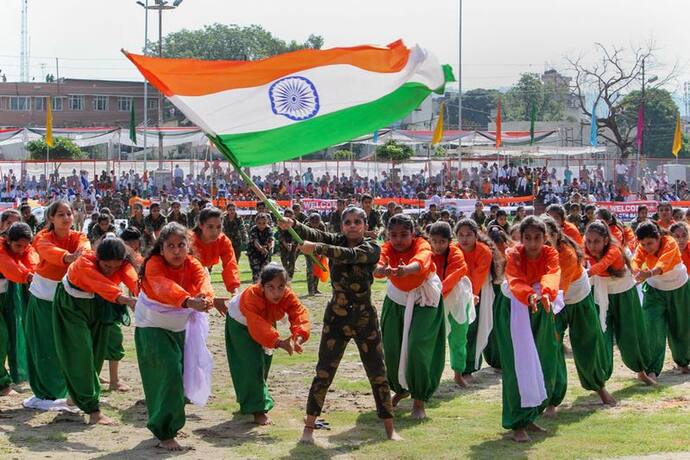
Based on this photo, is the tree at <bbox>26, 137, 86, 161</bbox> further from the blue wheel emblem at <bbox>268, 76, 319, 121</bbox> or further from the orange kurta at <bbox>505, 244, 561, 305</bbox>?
the orange kurta at <bbox>505, 244, 561, 305</bbox>

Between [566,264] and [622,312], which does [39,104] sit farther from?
[566,264]

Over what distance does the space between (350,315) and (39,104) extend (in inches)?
3149

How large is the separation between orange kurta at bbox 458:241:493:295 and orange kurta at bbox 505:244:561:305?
2.54m

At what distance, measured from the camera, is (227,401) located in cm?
1024

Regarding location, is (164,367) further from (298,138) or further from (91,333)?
(298,138)

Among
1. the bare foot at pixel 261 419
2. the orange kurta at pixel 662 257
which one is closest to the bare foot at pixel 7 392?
the bare foot at pixel 261 419

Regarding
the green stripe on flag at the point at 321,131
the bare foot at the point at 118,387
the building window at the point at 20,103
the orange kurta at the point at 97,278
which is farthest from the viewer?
the building window at the point at 20,103

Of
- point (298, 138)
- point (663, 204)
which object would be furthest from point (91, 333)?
point (663, 204)

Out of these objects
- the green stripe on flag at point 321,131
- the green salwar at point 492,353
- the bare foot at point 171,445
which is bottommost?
the bare foot at point 171,445

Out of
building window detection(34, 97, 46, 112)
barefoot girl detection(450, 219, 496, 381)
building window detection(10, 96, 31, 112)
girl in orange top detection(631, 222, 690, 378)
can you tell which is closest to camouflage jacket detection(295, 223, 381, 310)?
barefoot girl detection(450, 219, 496, 381)

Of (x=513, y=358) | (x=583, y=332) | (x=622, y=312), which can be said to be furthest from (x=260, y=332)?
(x=622, y=312)

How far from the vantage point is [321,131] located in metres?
10.0

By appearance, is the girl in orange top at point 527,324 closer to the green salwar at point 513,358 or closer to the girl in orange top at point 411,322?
the green salwar at point 513,358

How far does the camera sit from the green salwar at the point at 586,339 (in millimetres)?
9750
